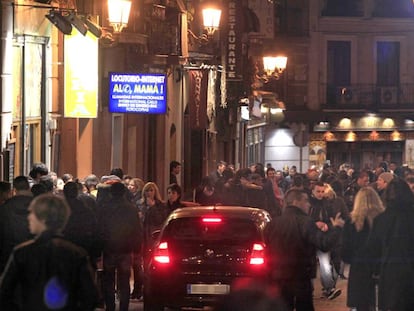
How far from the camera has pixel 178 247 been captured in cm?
1484

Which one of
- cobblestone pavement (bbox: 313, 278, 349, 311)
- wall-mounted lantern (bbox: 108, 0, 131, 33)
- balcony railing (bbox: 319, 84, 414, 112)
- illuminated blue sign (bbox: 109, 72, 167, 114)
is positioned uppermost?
wall-mounted lantern (bbox: 108, 0, 131, 33)

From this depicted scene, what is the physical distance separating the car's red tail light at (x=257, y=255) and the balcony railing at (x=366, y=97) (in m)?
44.7

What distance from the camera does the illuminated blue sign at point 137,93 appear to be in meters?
22.8

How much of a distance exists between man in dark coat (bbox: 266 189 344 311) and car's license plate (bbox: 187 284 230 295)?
5.36 ft

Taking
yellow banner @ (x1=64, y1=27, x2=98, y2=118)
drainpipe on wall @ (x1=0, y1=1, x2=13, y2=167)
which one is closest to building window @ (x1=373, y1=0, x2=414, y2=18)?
yellow banner @ (x1=64, y1=27, x2=98, y2=118)

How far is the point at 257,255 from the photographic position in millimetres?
14617

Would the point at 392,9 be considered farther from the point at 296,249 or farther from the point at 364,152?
the point at 296,249

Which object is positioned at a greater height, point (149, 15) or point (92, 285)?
point (149, 15)

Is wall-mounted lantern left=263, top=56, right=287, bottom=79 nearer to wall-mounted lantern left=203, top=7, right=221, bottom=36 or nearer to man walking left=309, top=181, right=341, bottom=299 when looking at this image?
wall-mounted lantern left=203, top=7, right=221, bottom=36

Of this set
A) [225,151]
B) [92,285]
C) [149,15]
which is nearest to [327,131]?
[225,151]

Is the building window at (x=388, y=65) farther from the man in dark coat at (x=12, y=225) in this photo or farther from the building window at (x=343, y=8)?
the man in dark coat at (x=12, y=225)

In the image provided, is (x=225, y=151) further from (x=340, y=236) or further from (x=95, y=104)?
(x=340, y=236)

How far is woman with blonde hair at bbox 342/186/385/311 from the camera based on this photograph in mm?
13086

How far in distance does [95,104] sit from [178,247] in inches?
257
